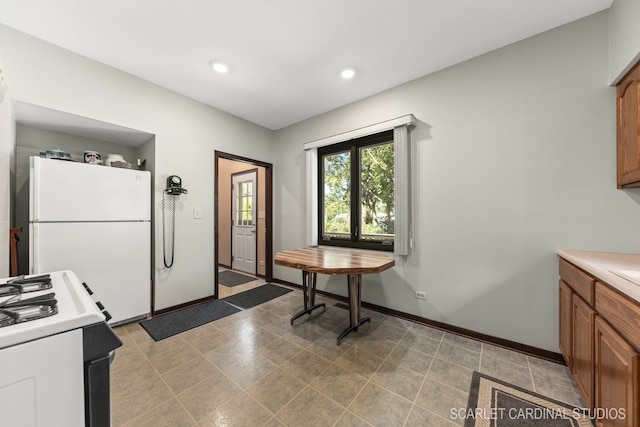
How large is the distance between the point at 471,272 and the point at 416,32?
222 cm

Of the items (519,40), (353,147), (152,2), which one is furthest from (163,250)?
(519,40)

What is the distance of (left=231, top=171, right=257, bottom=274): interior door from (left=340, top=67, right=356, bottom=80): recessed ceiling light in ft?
8.57

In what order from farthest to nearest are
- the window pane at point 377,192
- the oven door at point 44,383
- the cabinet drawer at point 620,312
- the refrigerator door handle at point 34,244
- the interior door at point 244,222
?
the interior door at point 244,222
the window pane at point 377,192
the refrigerator door handle at point 34,244
the cabinet drawer at point 620,312
the oven door at point 44,383

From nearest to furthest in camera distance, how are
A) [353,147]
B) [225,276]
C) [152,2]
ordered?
[152,2]
[353,147]
[225,276]

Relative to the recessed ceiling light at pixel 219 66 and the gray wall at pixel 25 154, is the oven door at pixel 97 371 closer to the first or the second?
the recessed ceiling light at pixel 219 66

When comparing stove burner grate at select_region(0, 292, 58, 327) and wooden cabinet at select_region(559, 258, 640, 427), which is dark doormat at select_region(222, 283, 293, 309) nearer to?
stove burner grate at select_region(0, 292, 58, 327)

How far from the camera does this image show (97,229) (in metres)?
2.36

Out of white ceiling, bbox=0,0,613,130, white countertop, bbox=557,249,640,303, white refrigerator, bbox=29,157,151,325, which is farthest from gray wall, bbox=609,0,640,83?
white refrigerator, bbox=29,157,151,325

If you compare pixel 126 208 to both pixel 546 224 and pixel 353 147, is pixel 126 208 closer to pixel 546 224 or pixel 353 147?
pixel 353 147

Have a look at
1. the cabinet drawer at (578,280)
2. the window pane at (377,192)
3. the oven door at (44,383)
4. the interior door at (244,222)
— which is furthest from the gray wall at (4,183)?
the cabinet drawer at (578,280)

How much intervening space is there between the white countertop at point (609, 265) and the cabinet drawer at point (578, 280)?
0.15 ft

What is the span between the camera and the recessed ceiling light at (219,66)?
94.2 inches

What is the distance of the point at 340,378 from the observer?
5.73 feet

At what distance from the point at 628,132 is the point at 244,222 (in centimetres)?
493
